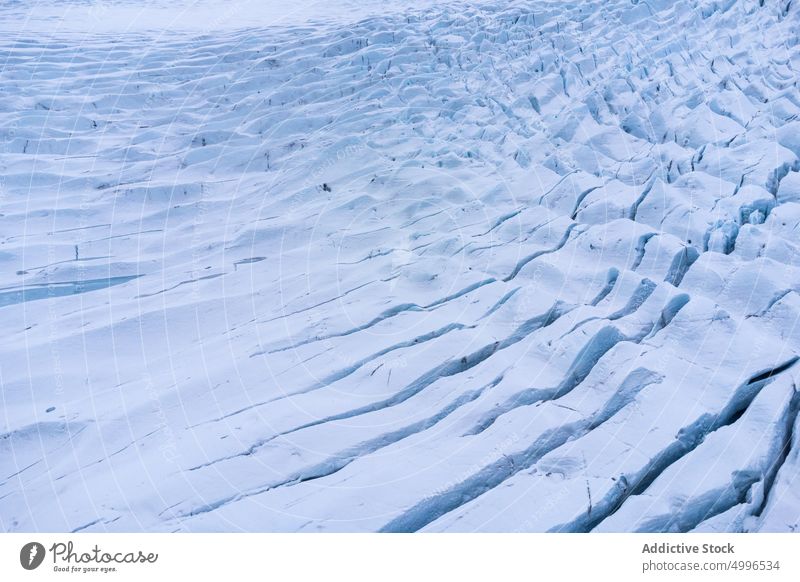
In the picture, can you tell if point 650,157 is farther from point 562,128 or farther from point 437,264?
point 437,264

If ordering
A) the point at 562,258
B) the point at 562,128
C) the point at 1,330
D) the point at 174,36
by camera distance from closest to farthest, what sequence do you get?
1. the point at 1,330
2. the point at 562,258
3. the point at 562,128
4. the point at 174,36

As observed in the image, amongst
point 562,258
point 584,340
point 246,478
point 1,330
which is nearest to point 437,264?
point 562,258
